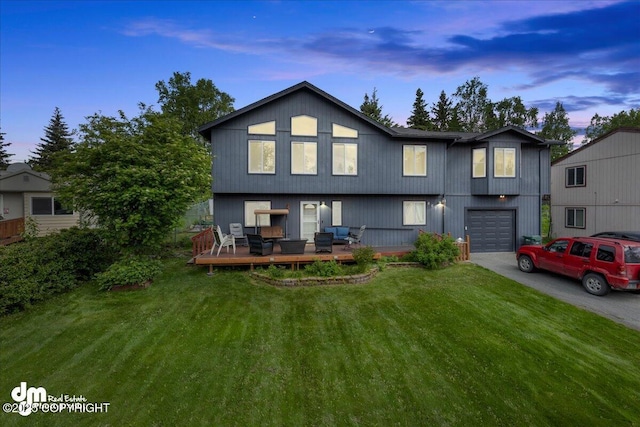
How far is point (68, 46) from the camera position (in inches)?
595

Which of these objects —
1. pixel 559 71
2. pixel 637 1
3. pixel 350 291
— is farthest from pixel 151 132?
pixel 559 71

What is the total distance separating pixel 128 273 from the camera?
8.19 metres

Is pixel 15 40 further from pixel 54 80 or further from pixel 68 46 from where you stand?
pixel 54 80

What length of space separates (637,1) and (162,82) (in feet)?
124

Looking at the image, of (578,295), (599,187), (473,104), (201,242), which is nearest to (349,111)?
(201,242)

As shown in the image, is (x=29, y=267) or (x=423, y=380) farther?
(x=29, y=267)

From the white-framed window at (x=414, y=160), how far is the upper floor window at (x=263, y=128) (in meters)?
6.26

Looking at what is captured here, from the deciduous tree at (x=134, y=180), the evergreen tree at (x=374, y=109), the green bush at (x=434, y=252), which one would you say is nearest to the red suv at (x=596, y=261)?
the green bush at (x=434, y=252)

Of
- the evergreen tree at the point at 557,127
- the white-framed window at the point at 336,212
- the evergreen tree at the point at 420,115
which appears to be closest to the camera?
the white-framed window at the point at 336,212

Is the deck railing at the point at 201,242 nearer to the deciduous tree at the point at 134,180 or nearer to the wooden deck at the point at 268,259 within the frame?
the wooden deck at the point at 268,259

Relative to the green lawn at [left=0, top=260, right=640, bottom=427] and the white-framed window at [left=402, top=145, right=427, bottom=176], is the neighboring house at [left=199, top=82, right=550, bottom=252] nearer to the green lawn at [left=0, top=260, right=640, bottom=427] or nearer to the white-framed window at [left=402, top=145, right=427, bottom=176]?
the white-framed window at [left=402, top=145, right=427, bottom=176]

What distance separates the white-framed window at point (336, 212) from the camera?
13289mm

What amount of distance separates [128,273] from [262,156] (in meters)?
6.75

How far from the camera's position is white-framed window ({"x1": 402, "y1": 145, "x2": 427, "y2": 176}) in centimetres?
1330
